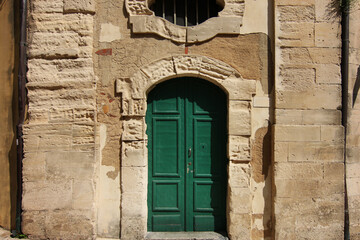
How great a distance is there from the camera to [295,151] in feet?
11.5

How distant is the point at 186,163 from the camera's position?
3.75 metres

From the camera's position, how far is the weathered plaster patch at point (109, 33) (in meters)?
3.69

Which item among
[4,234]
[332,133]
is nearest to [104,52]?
[4,234]

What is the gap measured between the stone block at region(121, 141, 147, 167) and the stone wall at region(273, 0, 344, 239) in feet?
5.90

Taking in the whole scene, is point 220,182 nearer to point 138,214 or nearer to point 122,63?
point 138,214

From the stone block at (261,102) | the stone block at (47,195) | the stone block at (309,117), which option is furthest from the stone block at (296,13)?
the stone block at (47,195)

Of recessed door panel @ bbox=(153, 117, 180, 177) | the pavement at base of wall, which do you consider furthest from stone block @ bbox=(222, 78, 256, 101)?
the pavement at base of wall

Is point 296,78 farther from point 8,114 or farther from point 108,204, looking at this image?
point 8,114

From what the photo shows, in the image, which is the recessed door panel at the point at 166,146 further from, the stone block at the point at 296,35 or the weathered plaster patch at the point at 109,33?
the stone block at the point at 296,35

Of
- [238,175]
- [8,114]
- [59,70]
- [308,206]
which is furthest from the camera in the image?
[8,114]

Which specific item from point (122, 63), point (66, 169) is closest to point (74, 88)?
point (122, 63)

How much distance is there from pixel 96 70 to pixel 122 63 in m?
0.39

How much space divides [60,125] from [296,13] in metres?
3.60

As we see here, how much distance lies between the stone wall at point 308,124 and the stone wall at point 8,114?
3.70m
